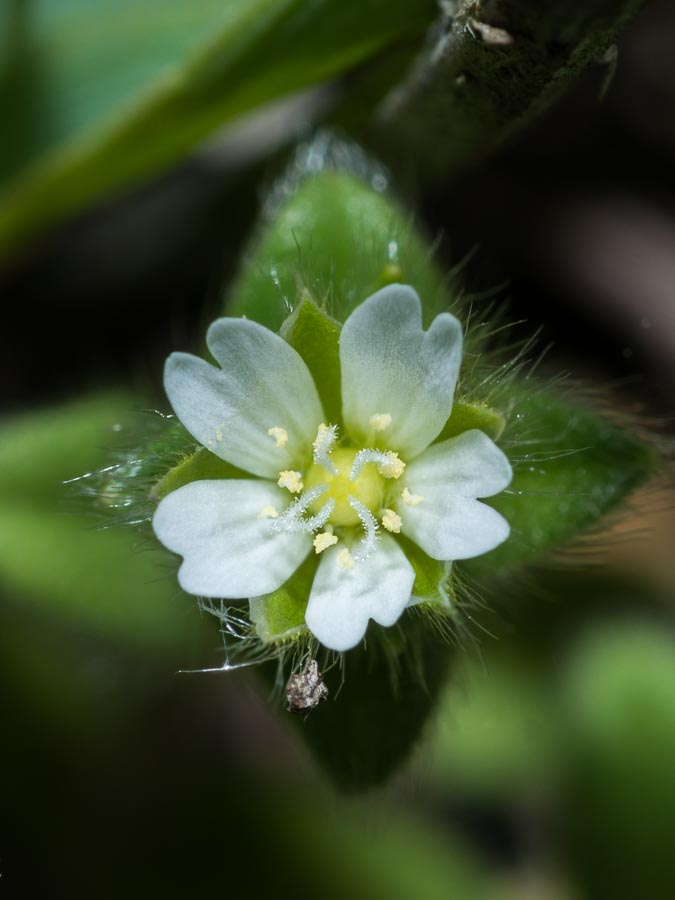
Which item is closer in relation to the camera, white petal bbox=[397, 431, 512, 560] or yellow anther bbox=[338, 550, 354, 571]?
white petal bbox=[397, 431, 512, 560]

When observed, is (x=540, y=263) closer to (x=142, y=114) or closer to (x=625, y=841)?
(x=142, y=114)

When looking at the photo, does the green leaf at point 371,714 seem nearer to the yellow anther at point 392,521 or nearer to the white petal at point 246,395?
the yellow anther at point 392,521

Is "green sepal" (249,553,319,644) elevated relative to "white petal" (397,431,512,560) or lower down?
A: lower down

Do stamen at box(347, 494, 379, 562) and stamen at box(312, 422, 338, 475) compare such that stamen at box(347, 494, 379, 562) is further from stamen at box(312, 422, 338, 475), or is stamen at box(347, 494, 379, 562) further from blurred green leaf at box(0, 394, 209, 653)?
blurred green leaf at box(0, 394, 209, 653)

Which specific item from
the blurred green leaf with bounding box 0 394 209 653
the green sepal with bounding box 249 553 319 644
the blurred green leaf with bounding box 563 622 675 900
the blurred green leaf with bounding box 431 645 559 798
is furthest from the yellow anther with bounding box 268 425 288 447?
the blurred green leaf with bounding box 563 622 675 900

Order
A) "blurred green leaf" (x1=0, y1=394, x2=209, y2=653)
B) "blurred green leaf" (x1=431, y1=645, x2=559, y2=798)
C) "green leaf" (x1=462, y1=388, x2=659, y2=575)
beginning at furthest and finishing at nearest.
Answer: "blurred green leaf" (x1=431, y1=645, x2=559, y2=798)
"blurred green leaf" (x1=0, y1=394, x2=209, y2=653)
"green leaf" (x1=462, y1=388, x2=659, y2=575)

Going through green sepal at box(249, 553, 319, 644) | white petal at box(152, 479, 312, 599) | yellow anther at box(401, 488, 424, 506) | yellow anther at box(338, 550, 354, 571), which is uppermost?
yellow anther at box(401, 488, 424, 506)

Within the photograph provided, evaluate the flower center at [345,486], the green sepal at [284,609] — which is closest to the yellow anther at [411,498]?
the flower center at [345,486]
